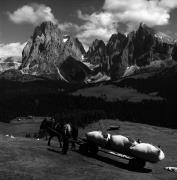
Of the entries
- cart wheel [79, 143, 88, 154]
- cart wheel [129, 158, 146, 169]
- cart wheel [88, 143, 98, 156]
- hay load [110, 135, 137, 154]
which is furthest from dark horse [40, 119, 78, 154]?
cart wheel [129, 158, 146, 169]

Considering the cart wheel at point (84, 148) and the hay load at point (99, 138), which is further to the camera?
the cart wheel at point (84, 148)

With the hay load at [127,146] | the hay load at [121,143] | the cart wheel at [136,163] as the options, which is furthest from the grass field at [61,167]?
the hay load at [121,143]

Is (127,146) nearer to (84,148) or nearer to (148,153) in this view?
(148,153)

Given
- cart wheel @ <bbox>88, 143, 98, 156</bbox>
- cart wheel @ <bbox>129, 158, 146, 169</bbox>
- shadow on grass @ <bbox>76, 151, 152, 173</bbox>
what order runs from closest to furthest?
shadow on grass @ <bbox>76, 151, 152, 173</bbox> < cart wheel @ <bbox>129, 158, 146, 169</bbox> < cart wheel @ <bbox>88, 143, 98, 156</bbox>

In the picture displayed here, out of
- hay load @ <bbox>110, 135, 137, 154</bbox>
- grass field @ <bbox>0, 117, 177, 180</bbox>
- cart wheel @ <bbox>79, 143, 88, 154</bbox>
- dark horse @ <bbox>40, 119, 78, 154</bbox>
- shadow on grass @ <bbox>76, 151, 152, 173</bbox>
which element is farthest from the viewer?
cart wheel @ <bbox>79, 143, 88, 154</bbox>

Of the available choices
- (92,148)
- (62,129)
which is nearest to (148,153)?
(92,148)

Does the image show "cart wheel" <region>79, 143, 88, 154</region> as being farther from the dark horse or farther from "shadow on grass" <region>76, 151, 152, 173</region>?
the dark horse

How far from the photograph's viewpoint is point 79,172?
123 ft

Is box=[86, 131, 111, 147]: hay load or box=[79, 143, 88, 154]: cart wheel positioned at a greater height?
box=[86, 131, 111, 147]: hay load

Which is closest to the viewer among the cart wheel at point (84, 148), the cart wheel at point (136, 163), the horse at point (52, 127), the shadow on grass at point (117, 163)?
the shadow on grass at point (117, 163)

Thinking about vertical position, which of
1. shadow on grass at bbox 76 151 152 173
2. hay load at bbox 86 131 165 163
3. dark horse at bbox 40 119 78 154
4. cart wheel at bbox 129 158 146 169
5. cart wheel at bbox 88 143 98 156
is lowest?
shadow on grass at bbox 76 151 152 173

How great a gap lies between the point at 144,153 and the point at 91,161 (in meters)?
6.34

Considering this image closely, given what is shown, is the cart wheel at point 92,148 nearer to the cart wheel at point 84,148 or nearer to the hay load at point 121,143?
the cart wheel at point 84,148

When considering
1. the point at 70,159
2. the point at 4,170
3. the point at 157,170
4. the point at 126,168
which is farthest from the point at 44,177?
the point at 157,170
